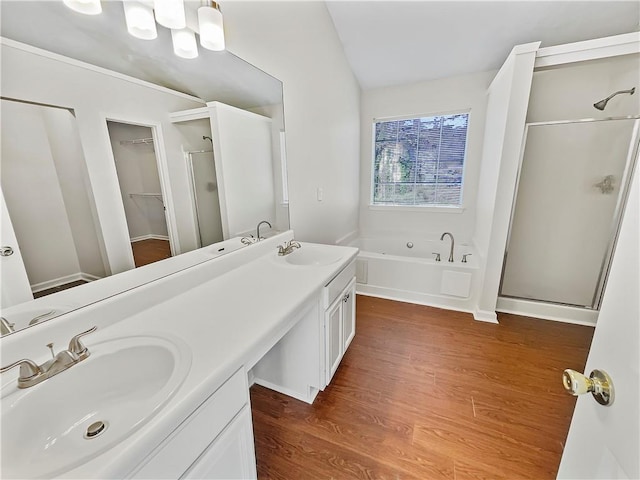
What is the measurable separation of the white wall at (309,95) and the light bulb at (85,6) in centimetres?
63

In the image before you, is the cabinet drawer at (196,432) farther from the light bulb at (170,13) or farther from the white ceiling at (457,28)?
the white ceiling at (457,28)

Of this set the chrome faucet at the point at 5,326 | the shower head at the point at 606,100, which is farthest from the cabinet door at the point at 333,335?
the shower head at the point at 606,100

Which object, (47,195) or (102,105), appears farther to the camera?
(102,105)

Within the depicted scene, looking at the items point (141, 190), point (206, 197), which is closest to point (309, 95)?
point (206, 197)

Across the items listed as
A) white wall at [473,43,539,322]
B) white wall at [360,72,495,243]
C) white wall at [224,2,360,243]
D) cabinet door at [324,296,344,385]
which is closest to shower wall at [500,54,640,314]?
white wall at [473,43,539,322]

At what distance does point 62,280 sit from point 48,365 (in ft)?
0.96

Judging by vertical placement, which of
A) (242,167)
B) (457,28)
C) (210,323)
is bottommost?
(210,323)

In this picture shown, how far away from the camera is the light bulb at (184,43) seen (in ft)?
3.84

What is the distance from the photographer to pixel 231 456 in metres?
0.81

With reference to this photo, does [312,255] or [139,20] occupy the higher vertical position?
[139,20]

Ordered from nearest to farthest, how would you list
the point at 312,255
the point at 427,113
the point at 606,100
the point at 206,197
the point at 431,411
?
the point at 206,197, the point at 431,411, the point at 312,255, the point at 606,100, the point at 427,113

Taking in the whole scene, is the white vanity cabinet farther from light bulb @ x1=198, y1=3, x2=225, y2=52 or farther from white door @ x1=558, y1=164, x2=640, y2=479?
light bulb @ x1=198, y1=3, x2=225, y2=52

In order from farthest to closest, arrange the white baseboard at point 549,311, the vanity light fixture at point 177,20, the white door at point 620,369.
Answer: the white baseboard at point 549,311 < the vanity light fixture at point 177,20 < the white door at point 620,369

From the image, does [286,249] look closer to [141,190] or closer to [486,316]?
[141,190]
